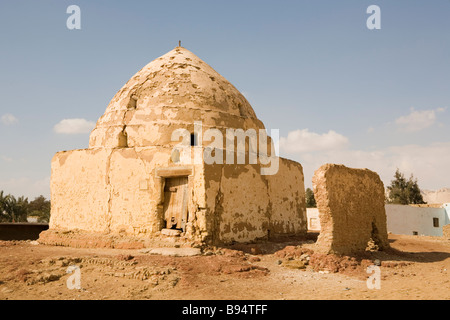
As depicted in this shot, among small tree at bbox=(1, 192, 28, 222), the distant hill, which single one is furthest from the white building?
the distant hill

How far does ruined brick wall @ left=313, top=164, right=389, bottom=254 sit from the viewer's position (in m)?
8.44

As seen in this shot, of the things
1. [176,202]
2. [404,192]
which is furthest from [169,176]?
[404,192]

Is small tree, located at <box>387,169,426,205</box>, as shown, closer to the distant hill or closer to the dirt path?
the dirt path

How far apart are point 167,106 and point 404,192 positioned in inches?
1219

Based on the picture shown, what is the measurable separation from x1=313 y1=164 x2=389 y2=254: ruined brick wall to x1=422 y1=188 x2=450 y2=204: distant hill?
70535 mm

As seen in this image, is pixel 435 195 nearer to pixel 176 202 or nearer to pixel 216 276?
pixel 176 202

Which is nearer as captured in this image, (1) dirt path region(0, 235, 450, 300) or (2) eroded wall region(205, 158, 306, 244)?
(1) dirt path region(0, 235, 450, 300)

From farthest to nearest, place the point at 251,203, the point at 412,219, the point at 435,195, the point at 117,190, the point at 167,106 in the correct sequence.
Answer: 1. the point at 435,195
2. the point at 412,219
3. the point at 167,106
4. the point at 251,203
5. the point at 117,190

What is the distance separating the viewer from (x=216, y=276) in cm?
678

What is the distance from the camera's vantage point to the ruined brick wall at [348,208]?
844 centimetres
